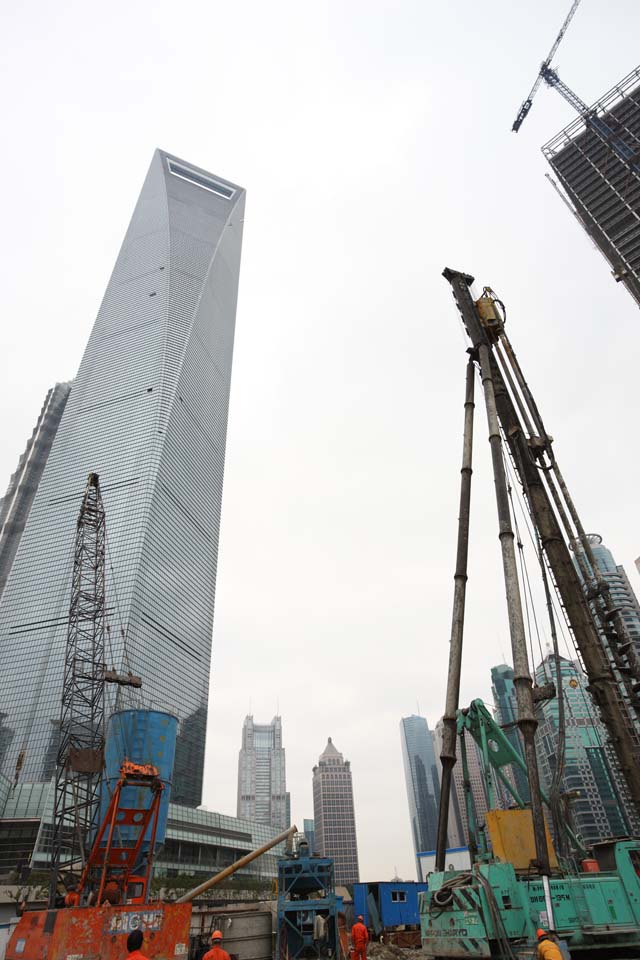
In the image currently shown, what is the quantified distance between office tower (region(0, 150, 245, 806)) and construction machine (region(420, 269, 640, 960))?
9248 cm

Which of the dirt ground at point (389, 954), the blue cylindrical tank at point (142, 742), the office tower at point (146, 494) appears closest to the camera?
the dirt ground at point (389, 954)

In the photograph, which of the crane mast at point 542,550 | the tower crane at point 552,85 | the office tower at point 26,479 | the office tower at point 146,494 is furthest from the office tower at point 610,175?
the office tower at point 26,479

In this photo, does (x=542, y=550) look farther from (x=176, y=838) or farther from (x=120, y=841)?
(x=176, y=838)

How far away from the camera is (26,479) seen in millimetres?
144500

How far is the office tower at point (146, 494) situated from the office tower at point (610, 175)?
93212mm

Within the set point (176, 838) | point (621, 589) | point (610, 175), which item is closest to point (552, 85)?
point (610, 175)

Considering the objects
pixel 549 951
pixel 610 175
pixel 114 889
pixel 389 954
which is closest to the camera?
pixel 549 951

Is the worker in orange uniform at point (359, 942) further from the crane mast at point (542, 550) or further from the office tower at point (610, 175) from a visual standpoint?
the office tower at point (610, 175)

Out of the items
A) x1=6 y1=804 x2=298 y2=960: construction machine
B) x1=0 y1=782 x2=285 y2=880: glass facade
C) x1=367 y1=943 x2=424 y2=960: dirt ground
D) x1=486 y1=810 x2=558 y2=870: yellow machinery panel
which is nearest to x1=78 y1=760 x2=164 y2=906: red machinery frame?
x1=6 y1=804 x2=298 y2=960: construction machine

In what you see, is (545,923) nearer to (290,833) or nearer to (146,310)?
(290,833)

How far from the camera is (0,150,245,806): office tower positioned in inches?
4087

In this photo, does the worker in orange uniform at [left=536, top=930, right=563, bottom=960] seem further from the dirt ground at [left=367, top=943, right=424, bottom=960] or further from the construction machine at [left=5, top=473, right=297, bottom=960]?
the dirt ground at [left=367, top=943, right=424, bottom=960]

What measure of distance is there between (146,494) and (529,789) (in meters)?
116

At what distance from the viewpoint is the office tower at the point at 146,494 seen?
103812 millimetres
